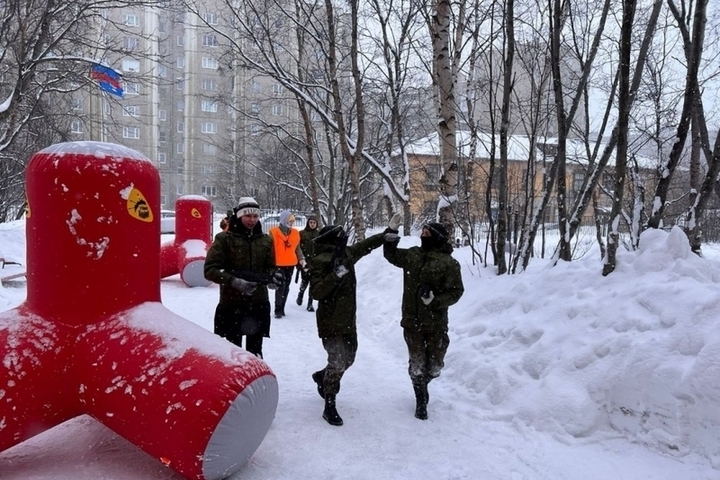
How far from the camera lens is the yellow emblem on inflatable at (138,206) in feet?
11.0

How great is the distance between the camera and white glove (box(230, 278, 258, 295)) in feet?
13.3

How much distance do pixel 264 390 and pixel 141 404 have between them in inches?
27.2

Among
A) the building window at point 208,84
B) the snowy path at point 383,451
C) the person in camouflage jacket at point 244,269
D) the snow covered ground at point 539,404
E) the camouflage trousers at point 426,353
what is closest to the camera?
the snowy path at point 383,451

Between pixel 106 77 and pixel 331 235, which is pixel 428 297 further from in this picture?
pixel 106 77

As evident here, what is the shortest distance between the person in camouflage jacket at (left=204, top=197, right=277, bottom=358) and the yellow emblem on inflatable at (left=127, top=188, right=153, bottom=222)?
85 cm

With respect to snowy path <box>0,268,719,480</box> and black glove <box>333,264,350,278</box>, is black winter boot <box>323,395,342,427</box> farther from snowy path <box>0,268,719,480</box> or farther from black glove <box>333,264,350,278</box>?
black glove <box>333,264,350,278</box>

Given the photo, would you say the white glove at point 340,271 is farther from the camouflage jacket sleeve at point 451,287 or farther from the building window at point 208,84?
the building window at point 208,84

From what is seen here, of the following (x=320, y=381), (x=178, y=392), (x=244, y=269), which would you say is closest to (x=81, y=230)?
(x=178, y=392)

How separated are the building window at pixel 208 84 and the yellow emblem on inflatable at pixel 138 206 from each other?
45.6 metres

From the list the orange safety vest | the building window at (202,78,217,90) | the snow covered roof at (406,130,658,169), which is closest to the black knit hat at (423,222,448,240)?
the snow covered roof at (406,130,658,169)

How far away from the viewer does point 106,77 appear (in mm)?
13047

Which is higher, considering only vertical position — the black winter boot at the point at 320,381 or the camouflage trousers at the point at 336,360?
the camouflage trousers at the point at 336,360

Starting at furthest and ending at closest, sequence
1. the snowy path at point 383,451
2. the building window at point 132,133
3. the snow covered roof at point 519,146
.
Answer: the building window at point 132,133 < the snow covered roof at point 519,146 < the snowy path at point 383,451

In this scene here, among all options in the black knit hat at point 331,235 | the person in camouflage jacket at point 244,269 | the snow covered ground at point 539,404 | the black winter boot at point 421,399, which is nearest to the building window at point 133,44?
the person in camouflage jacket at point 244,269
